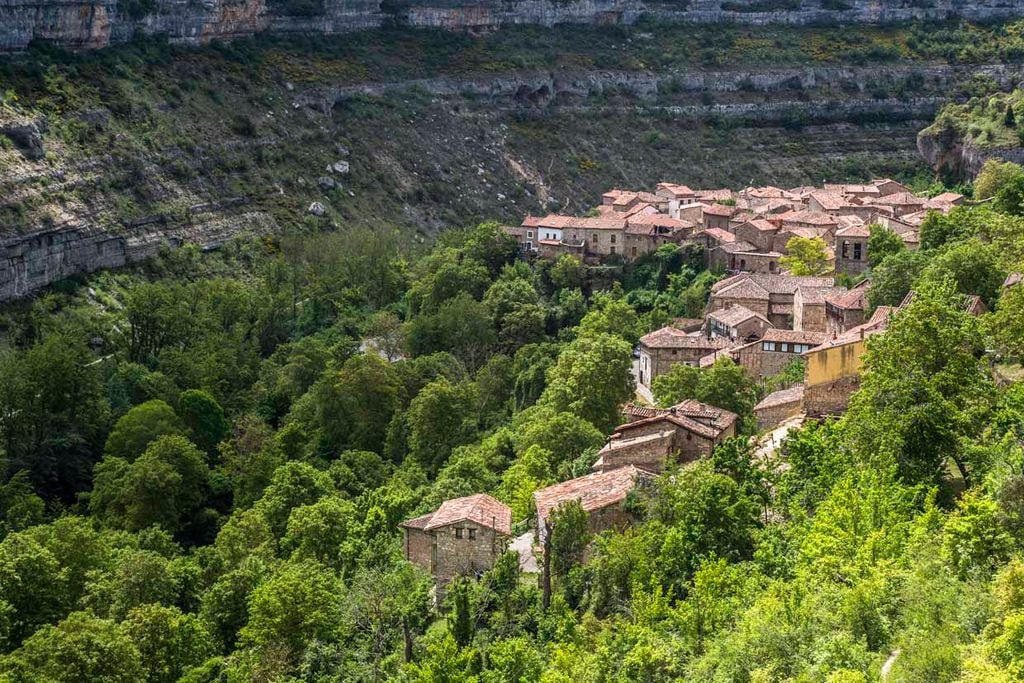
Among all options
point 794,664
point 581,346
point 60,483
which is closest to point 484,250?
point 581,346

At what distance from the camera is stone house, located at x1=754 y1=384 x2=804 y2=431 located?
145 ft

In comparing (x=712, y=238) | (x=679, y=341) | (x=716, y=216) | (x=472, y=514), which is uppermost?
(x=716, y=216)

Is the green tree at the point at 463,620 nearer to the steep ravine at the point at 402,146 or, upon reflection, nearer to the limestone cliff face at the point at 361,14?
the steep ravine at the point at 402,146

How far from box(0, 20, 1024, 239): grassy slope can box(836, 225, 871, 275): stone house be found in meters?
35.9

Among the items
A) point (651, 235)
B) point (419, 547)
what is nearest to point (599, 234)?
point (651, 235)

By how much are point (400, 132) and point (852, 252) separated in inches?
1789

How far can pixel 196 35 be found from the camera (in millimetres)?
96188

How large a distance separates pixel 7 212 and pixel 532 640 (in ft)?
153

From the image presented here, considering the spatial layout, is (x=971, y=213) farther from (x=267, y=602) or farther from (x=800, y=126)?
(x=800, y=126)

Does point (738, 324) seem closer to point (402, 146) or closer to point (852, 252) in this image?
point (852, 252)

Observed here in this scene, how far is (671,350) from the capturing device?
2154 inches

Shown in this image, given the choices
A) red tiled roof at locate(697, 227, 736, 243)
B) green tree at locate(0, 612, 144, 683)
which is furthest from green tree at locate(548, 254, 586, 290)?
green tree at locate(0, 612, 144, 683)

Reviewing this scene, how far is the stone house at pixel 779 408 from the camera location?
44.1 m

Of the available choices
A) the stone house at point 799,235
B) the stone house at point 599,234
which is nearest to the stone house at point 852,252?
the stone house at point 799,235
